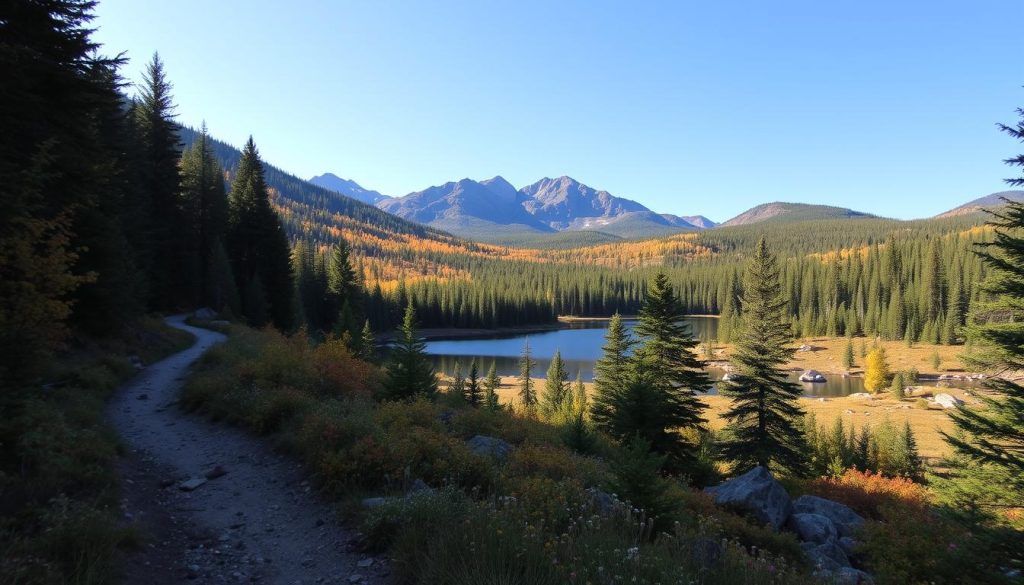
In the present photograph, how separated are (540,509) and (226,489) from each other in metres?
5.48

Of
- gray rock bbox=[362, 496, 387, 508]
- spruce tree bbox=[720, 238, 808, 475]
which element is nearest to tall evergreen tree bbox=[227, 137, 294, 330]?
spruce tree bbox=[720, 238, 808, 475]

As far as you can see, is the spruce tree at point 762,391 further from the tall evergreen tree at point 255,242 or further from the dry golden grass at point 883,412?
the tall evergreen tree at point 255,242

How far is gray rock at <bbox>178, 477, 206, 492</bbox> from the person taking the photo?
7866mm

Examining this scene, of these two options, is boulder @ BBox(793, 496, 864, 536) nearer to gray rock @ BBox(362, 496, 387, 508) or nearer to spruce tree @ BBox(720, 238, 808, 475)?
spruce tree @ BBox(720, 238, 808, 475)

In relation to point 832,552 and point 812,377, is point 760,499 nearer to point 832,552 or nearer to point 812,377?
point 832,552

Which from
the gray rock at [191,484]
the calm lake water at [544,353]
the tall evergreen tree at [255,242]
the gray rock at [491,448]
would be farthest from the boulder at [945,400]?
the tall evergreen tree at [255,242]

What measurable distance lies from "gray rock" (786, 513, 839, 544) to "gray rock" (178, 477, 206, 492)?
46.8 ft

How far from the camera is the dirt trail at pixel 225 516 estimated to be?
539 cm

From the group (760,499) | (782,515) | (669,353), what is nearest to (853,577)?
(760,499)

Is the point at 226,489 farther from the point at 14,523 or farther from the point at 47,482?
the point at 14,523

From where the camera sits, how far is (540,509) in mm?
5836

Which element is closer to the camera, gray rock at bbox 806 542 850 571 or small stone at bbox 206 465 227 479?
small stone at bbox 206 465 227 479

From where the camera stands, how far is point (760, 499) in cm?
1281

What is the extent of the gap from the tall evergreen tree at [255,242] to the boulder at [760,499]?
41.1 meters
